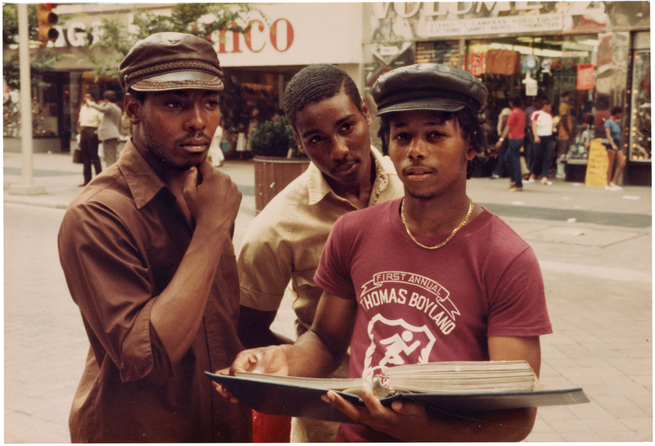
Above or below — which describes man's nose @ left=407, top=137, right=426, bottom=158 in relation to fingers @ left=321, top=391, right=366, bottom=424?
above

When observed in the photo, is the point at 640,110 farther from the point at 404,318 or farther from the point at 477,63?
the point at 404,318

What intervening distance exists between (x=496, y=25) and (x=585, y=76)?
2.38m

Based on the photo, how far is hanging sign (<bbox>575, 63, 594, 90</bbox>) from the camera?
628 inches

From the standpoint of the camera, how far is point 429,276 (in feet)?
5.70

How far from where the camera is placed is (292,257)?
2.46 metres

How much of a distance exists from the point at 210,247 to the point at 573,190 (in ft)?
45.9

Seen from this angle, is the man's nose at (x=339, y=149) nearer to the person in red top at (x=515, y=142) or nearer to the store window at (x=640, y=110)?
the person in red top at (x=515, y=142)

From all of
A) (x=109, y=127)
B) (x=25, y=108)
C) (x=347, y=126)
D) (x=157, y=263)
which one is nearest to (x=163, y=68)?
(x=157, y=263)

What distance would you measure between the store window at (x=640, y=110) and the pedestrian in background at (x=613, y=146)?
0.50m

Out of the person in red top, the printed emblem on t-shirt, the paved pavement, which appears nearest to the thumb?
the printed emblem on t-shirt

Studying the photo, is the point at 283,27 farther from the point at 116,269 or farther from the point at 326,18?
the point at 116,269

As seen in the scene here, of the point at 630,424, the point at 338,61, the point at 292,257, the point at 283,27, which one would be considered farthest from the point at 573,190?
the point at 292,257

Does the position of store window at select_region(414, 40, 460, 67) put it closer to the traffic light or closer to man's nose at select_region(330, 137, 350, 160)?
the traffic light

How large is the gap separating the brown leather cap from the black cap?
470 millimetres
